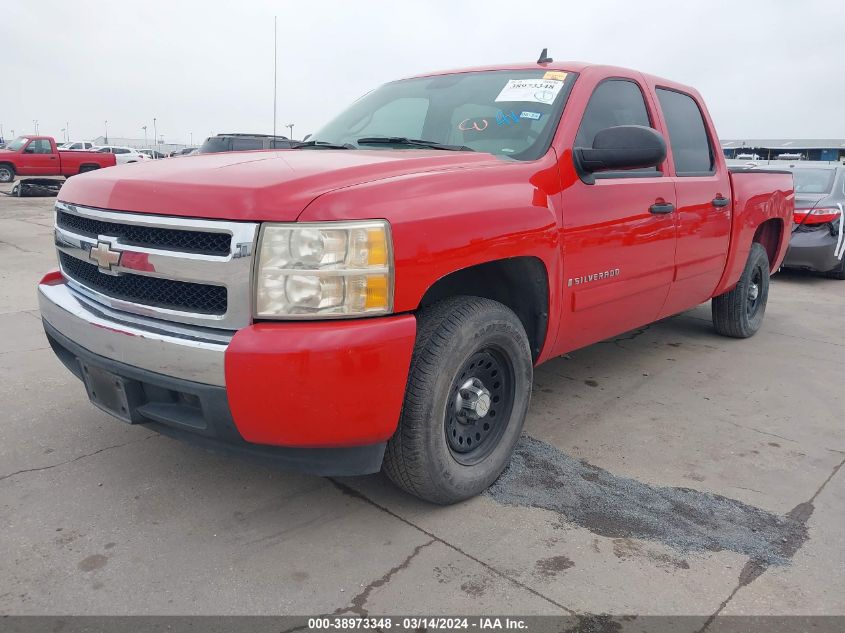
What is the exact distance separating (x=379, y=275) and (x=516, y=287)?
96cm

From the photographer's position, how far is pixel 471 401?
2.67 meters

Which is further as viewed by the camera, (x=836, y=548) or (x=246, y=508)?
(x=246, y=508)

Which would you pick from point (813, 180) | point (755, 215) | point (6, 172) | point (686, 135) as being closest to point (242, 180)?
point (686, 135)

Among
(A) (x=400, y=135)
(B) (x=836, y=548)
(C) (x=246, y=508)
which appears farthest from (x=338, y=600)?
(A) (x=400, y=135)

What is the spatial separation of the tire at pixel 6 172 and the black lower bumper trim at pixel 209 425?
80.3 ft

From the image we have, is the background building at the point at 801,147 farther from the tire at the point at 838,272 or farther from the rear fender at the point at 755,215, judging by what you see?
the rear fender at the point at 755,215

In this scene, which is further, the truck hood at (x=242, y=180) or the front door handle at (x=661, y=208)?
the front door handle at (x=661, y=208)

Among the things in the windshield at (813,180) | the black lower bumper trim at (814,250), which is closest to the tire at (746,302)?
the black lower bumper trim at (814,250)

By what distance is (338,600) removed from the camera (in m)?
2.14

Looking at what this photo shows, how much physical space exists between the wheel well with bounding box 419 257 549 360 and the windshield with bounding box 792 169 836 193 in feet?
22.4

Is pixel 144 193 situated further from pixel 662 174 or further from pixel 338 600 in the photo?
pixel 662 174

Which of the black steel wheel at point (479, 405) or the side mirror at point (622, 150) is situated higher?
the side mirror at point (622, 150)

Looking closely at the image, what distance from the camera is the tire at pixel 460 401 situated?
239 centimetres

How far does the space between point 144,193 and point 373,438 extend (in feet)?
3.79
